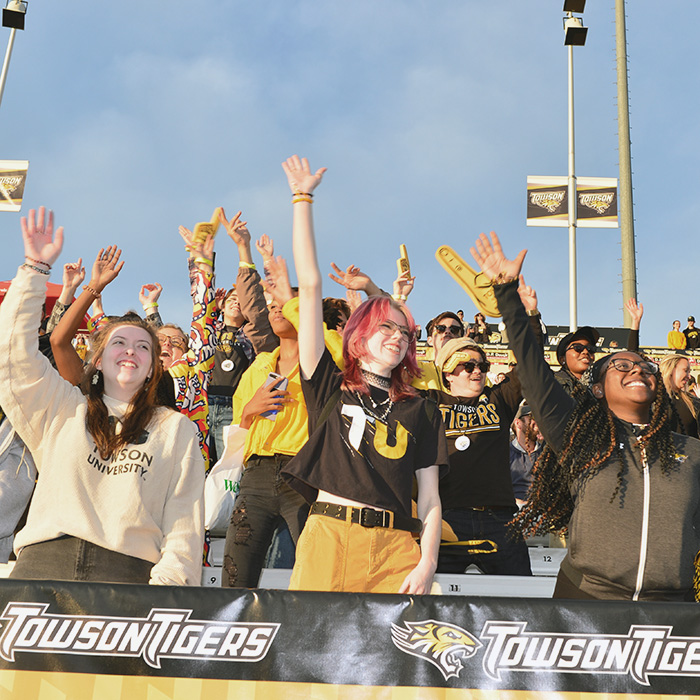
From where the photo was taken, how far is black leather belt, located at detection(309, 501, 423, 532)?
3.03 meters

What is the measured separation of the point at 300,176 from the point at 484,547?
226 centimetres

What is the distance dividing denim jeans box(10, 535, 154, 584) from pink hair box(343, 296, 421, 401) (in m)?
1.11

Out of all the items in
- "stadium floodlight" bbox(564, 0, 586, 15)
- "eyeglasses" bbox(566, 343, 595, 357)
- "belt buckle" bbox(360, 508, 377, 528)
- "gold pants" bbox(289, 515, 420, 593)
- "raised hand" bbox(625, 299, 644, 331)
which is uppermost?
"stadium floodlight" bbox(564, 0, 586, 15)

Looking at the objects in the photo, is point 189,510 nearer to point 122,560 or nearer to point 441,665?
point 122,560

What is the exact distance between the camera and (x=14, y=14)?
65.2 feet

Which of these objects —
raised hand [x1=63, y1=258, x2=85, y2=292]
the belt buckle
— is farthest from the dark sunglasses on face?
raised hand [x1=63, y1=258, x2=85, y2=292]

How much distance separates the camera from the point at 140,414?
3.20 meters

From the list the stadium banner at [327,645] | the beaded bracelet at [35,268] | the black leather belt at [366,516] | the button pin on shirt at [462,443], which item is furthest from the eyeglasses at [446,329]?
the stadium banner at [327,645]

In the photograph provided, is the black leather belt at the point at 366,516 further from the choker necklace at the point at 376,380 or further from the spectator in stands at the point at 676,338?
the spectator in stands at the point at 676,338

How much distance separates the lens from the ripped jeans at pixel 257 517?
4148 mm

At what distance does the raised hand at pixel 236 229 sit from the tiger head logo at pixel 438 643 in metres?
3.82

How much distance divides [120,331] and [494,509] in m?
2.37

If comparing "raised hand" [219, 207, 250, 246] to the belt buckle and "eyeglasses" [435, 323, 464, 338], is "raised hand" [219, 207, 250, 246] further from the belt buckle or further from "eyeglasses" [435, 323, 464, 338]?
the belt buckle

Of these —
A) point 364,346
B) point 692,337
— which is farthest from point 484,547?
point 692,337
